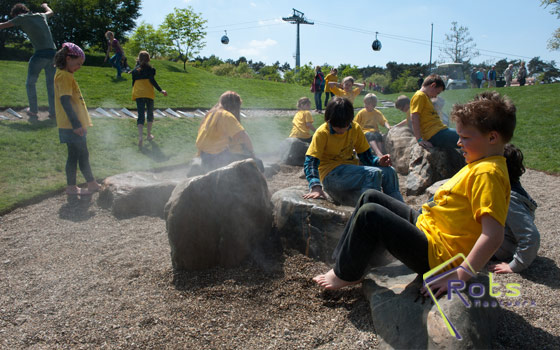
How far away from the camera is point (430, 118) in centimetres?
626

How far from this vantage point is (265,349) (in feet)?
8.38

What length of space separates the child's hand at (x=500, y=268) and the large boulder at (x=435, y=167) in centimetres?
272

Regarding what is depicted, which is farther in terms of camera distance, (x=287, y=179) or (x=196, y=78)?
(x=196, y=78)

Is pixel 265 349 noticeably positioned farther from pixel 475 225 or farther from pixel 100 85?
pixel 100 85

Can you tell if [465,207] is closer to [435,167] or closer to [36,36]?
[435,167]

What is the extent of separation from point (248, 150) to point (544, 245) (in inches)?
150

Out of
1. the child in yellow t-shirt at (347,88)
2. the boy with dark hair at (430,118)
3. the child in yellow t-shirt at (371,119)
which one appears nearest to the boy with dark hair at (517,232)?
the boy with dark hair at (430,118)

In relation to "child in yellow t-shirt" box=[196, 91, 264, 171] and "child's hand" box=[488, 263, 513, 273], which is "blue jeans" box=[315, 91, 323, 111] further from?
"child's hand" box=[488, 263, 513, 273]

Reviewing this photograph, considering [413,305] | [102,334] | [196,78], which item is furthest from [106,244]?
[196,78]

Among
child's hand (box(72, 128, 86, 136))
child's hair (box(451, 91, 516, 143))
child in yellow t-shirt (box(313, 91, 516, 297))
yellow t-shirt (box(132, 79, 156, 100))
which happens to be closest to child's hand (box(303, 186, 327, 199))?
child in yellow t-shirt (box(313, 91, 516, 297))

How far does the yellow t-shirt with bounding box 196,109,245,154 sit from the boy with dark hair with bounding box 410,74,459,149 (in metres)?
2.84

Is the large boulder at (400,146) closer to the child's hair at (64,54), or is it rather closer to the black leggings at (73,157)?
the black leggings at (73,157)

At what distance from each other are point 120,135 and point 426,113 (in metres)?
6.60

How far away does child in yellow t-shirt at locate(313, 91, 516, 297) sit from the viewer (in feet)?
6.98
